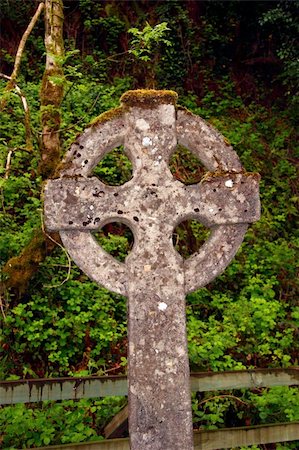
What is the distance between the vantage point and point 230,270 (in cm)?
714

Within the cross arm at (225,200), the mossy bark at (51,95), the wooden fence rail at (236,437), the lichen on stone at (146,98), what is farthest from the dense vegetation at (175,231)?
the wooden fence rail at (236,437)

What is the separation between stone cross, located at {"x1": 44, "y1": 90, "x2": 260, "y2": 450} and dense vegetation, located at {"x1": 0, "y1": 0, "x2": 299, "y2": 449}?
37 centimetres

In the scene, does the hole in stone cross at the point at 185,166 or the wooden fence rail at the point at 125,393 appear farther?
the hole in stone cross at the point at 185,166

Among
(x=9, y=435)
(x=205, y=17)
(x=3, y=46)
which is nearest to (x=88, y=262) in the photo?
(x=9, y=435)

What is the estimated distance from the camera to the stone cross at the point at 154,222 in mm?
2639

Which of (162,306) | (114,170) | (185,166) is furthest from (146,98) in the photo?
(185,166)

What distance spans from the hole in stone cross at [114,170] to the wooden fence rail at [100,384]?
4.22 metres

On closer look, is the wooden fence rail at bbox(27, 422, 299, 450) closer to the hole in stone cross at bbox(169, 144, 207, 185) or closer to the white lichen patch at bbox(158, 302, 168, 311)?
the white lichen patch at bbox(158, 302, 168, 311)

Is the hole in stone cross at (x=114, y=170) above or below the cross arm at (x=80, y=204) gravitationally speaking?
above

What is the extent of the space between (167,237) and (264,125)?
785cm

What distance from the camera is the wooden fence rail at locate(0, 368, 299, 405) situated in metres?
3.56

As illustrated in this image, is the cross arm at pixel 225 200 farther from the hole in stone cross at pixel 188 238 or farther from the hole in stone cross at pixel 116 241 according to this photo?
the hole in stone cross at pixel 188 238

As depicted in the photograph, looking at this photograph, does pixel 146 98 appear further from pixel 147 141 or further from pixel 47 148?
pixel 47 148

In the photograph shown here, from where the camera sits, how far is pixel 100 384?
3.77m
